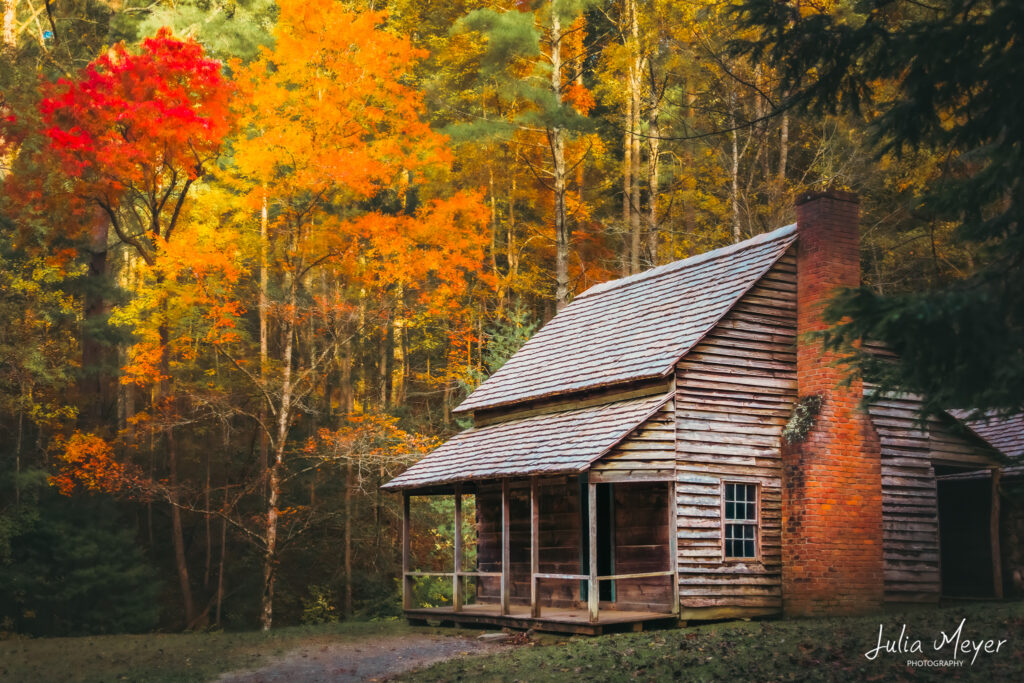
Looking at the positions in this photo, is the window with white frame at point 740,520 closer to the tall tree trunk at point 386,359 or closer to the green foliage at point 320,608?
the tall tree trunk at point 386,359

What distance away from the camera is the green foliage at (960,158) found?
874 cm

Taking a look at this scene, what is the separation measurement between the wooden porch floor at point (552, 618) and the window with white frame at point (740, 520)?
1.74 metres

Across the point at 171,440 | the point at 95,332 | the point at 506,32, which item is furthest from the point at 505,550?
the point at 506,32

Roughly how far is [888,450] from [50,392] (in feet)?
69.7

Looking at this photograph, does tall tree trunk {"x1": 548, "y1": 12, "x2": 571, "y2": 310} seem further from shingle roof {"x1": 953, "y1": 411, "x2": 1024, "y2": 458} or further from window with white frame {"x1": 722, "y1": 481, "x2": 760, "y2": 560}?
window with white frame {"x1": 722, "y1": 481, "x2": 760, "y2": 560}

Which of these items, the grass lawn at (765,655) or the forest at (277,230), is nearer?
the grass lawn at (765,655)

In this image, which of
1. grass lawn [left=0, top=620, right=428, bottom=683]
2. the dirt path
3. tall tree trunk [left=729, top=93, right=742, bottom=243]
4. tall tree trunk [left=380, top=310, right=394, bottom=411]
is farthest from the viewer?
tall tree trunk [left=380, top=310, right=394, bottom=411]

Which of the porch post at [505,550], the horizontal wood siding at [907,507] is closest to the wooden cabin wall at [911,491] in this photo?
the horizontal wood siding at [907,507]

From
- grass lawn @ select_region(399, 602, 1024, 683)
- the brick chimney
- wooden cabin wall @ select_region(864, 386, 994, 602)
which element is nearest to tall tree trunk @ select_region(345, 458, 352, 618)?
grass lawn @ select_region(399, 602, 1024, 683)

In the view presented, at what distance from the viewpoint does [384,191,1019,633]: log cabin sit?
1662cm

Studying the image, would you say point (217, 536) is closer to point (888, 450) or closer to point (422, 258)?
point (422, 258)

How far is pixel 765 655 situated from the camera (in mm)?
11695

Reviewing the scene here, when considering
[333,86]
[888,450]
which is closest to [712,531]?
[888,450]

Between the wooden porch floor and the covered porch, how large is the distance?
0.02 metres
